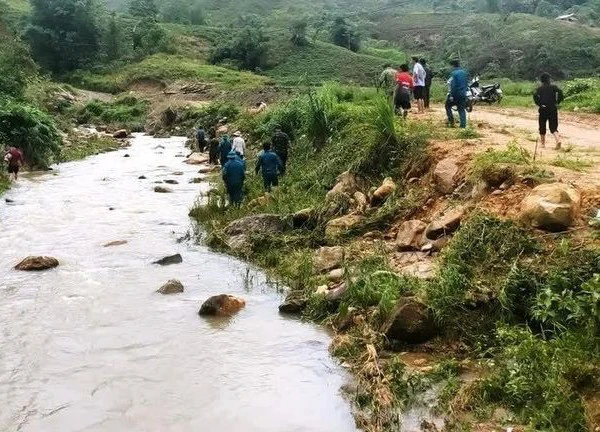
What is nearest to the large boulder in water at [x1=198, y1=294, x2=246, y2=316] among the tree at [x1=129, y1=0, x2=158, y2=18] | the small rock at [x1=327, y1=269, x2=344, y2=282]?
the small rock at [x1=327, y1=269, x2=344, y2=282]

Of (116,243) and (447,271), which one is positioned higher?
(447,271)

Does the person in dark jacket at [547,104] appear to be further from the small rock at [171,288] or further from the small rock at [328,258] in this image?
the small rock at [171,288]

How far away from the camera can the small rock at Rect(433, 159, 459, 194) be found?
10.6 metres

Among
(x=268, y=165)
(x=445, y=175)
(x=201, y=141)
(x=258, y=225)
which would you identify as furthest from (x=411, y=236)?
(x=201, y=141)

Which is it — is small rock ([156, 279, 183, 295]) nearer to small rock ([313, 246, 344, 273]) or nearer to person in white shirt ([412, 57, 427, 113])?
small rock ([313, 246, 344, 273])

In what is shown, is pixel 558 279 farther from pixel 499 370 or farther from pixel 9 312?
pixel 9 312

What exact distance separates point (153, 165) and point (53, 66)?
43.4 meters

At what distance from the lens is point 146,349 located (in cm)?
804

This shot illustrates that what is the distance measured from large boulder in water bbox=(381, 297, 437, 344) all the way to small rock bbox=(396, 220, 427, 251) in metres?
2.23

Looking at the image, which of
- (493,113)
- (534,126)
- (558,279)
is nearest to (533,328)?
(558,279)

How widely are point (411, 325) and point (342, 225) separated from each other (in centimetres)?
403

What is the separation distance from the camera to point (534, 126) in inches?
609

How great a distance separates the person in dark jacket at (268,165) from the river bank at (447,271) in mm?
992

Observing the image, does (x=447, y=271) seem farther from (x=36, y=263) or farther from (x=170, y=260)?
(x=36, y=263)
